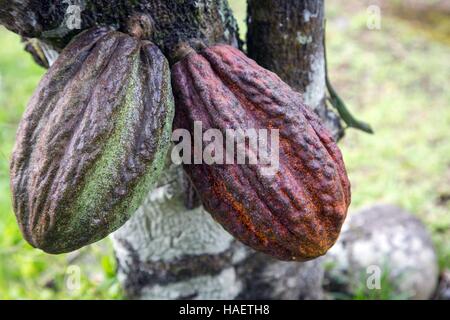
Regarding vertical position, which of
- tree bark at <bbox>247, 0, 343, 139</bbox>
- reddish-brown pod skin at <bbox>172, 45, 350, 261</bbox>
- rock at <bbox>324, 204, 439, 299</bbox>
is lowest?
rock at <bbox>324, 204, 439, 299</bbox>

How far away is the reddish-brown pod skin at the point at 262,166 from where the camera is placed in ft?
3.30

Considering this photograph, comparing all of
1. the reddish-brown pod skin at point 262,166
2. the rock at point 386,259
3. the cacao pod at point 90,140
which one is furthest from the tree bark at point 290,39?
the rock at point 386,259

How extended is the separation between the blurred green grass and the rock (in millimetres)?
213

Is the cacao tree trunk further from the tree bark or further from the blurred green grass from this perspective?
the blurred green grass

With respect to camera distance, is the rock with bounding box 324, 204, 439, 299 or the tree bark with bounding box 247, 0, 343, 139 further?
the rock with bounding box 324, 204, 439, 299

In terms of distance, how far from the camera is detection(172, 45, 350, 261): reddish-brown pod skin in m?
1.01

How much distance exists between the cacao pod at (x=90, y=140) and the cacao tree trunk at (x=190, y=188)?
74mm

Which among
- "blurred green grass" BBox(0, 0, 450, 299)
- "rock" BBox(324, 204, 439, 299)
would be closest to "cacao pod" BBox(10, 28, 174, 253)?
"blurred green grass" BBox(0, 0, 450, 299)

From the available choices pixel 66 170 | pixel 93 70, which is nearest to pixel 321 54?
pixel 93 70

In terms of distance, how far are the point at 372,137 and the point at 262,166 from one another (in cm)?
211
